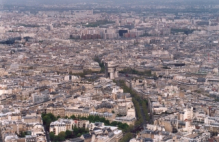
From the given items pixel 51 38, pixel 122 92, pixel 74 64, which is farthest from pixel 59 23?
pixel 122 92

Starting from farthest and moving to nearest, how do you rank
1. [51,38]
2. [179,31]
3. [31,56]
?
[179,31]
[51,38]
[31,56]

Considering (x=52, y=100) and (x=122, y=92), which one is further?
(x=122, y=92)

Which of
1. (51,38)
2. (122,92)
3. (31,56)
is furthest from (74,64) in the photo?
(51,38)

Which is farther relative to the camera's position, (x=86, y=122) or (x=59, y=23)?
(x=59, y=23)

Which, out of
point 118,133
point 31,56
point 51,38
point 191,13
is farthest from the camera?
point 191,13

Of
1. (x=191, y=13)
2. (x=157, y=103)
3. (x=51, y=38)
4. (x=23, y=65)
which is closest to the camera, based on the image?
(x=157, y=103)

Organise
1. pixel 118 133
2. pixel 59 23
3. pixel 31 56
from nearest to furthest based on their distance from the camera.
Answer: pixel 118 133 < pixel 31 56 < pixel 59 23

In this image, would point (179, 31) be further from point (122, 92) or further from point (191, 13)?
point (122, 92)

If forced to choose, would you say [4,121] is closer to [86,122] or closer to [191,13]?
[86,122]
